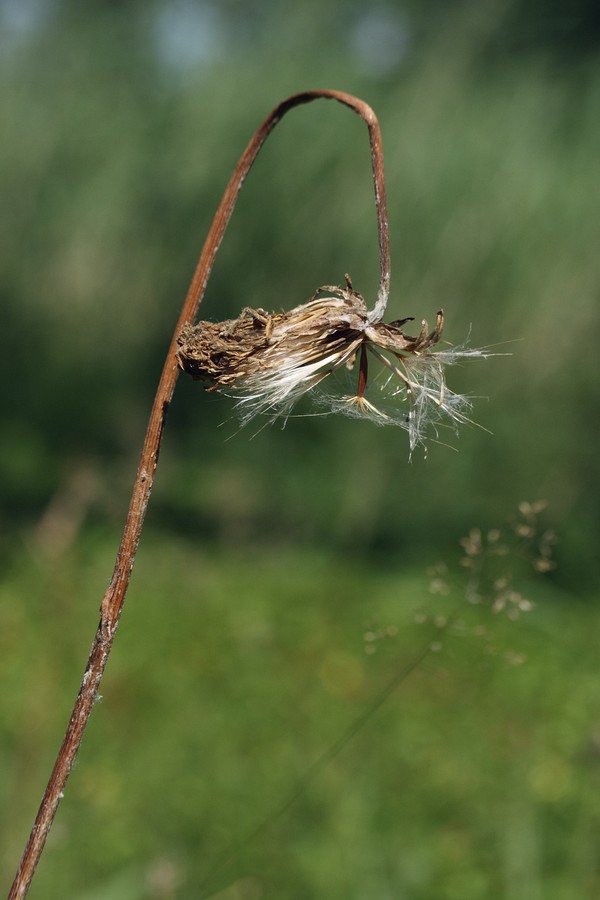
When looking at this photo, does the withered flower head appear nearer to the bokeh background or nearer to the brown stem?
the brown stem

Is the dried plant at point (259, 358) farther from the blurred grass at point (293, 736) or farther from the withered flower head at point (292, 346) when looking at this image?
the blurred grass at point (293, 736)

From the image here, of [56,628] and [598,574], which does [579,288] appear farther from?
[56,628]

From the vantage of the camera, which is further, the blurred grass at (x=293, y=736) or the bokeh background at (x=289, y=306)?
the bokeh background at (x=289, y=306)

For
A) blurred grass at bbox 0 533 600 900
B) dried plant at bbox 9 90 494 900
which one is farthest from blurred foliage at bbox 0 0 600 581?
dried plant at bbox 9 90 494 900

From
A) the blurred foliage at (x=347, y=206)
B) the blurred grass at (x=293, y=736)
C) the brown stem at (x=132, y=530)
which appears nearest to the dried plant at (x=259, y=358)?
the brown stem at (x=132, y=530)

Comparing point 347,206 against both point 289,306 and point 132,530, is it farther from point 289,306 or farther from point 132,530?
point 132,530

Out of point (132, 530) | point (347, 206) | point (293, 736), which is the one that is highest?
point (347, 206)

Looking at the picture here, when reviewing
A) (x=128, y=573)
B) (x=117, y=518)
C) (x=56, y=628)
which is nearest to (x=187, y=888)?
(x=56, y=628)

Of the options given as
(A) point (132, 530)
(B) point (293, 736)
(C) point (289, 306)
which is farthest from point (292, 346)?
(C) point (289, 306)
